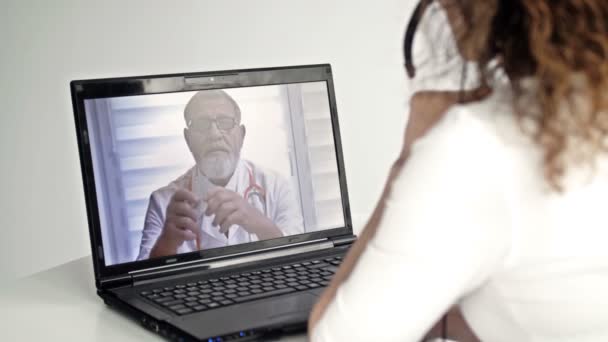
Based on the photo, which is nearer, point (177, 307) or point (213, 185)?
point (177, 307)

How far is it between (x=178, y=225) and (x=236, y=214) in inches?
3.3

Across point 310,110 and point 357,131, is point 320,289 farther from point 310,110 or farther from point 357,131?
point 357,131

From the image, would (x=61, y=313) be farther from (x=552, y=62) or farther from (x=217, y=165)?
(x=552, y=62)

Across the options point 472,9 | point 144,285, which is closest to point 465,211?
point 472,9

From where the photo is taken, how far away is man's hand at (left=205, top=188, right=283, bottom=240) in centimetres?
111

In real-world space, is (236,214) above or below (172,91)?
below

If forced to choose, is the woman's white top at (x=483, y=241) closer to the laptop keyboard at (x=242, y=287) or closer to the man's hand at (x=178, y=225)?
the laptop keyboard at (x=242, y=287)

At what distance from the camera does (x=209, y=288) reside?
0.99 metres

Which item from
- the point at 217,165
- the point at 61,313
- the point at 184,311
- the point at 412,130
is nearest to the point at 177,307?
the point at 184,311

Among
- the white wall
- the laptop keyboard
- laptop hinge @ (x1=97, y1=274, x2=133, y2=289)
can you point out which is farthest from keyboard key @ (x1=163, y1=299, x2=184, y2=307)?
the white wall

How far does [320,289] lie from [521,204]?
0.42 metres

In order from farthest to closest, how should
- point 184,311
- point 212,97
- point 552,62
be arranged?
1. point 212,97
2. point 184,311
3. point 552,62

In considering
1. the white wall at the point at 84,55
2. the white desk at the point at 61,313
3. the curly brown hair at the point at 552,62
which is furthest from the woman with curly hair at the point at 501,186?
the white wall at the point at 84,55

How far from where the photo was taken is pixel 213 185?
43.9 inches
